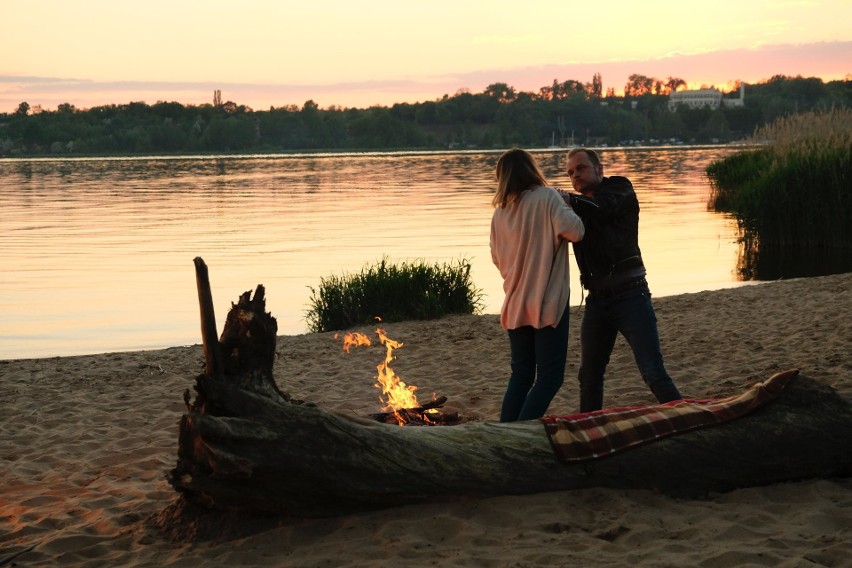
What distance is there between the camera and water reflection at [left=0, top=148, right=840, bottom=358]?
1602 cm

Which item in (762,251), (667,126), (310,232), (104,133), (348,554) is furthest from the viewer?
(667,126)

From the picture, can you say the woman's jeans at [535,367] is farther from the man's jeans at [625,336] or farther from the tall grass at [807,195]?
the tall grass at [807,195]

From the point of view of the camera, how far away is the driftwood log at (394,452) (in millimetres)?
4832

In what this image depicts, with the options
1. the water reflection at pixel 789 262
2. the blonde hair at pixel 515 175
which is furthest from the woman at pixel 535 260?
the water reflection at pixel 789 262

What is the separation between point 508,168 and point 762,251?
16.5m

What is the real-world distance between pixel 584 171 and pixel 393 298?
8.14 meters

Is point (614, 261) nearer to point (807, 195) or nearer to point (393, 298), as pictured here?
point (393, 298)

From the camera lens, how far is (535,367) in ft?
19.8

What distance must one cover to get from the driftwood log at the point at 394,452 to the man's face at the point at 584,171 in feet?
4.81

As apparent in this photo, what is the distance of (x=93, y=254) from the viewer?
25594 mm

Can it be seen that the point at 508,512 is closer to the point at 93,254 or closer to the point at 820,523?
the point at 820,523

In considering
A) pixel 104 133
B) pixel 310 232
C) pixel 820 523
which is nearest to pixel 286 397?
pixel 820 523

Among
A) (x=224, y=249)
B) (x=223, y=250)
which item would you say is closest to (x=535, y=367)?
(x=223, y=250)

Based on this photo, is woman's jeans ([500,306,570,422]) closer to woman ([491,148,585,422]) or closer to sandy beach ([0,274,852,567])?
woman ([491,148,585,422])
